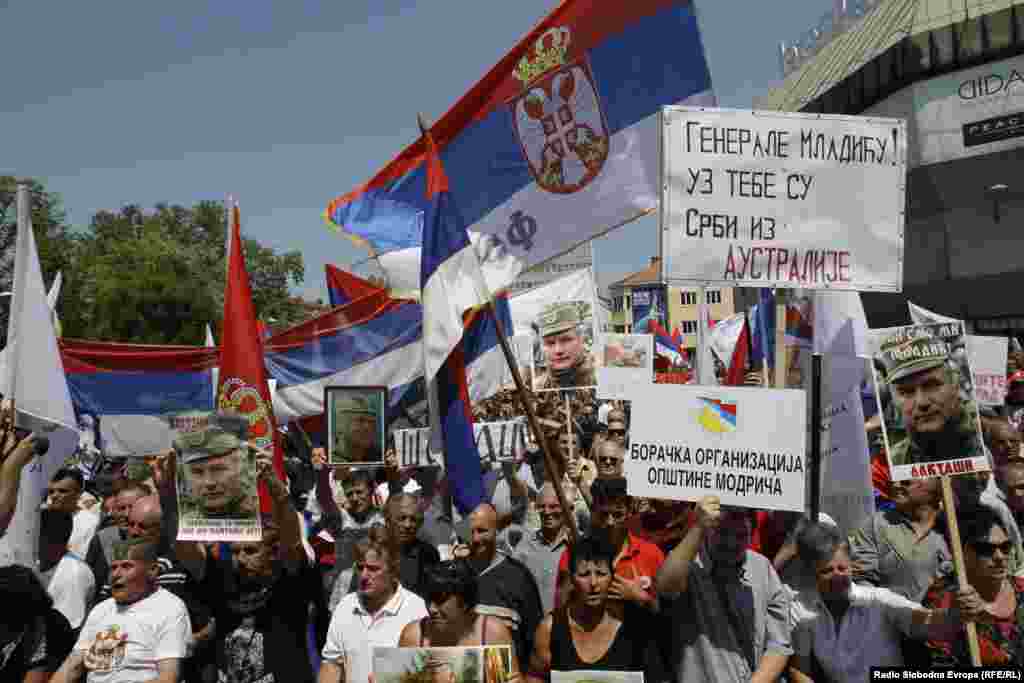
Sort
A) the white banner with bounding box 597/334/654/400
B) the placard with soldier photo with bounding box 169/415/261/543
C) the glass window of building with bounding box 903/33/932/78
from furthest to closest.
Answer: the glass window of building with bounding box 903/33/932/78, the white banner with bounding box 597/334/654/400, the placard with soldier photo with bounding box 169/415/261/543

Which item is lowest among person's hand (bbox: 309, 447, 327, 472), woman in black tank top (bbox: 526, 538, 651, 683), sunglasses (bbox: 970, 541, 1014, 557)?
woman in black tank top (bbox: 526, 538, 651, 683)

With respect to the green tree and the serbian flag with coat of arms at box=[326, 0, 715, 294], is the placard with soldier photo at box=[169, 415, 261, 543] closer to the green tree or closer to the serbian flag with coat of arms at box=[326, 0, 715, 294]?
the serbian flag with coat of arms at box=[326, 0, 715, 294]

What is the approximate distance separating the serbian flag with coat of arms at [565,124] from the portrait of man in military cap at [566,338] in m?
2.94

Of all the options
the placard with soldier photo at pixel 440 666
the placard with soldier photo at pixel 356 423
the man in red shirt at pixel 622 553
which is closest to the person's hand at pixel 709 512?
the man in red shirt at pixel 622 553

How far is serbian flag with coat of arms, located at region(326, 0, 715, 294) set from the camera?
6879 mm

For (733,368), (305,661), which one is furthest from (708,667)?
(733,368)

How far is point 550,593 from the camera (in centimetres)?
518

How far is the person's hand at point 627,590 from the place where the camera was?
4141 millimetres

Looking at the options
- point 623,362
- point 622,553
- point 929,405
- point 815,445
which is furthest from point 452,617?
point 623,362

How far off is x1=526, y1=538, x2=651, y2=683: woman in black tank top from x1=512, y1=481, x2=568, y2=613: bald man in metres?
0.79

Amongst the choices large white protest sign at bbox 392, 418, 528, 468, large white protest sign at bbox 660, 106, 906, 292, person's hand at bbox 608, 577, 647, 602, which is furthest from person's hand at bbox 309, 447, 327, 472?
person's hand at bbox 608, 577, 647, 602

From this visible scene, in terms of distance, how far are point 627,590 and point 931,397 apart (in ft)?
Result: 5.64

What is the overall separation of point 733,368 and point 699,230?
451 cm

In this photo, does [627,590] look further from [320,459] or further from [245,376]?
[320,459]
